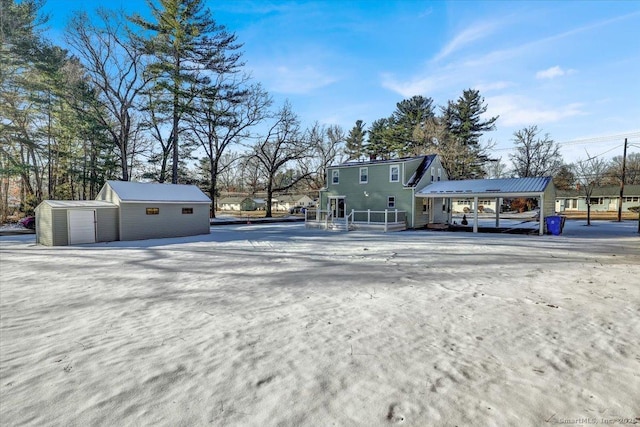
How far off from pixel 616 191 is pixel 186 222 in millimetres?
51302

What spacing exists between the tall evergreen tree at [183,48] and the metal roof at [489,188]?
20.2 metres

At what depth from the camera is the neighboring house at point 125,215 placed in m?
13.8

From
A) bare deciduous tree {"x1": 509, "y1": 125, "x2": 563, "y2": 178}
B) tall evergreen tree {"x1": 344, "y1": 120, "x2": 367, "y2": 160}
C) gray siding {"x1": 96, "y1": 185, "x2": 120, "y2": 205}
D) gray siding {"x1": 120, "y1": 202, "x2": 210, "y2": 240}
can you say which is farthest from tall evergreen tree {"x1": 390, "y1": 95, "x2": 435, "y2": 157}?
gray siding {"x1": 96, "y1": 185, "x2": 120, "y2": 205}

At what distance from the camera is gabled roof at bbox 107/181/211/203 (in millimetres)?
15694

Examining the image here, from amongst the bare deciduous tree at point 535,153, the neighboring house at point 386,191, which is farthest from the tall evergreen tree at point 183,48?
the bare deciduous tree at point 535,153

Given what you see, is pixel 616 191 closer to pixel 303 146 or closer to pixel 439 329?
pixel 303 146

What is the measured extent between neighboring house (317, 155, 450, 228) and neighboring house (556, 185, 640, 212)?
3291 centimetres

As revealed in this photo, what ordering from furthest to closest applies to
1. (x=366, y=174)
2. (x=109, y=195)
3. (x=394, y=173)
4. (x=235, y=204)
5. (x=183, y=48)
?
(x=235, y=204) → (x=183, y=48) → (x=366, y=174) → (x=394, y=173) → (x=109, y=195)

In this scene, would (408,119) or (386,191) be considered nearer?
(386,191)

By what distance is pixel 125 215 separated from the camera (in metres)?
15.4

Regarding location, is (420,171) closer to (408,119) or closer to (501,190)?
(501,190)

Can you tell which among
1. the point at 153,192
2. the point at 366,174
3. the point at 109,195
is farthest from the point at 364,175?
the point at 109,195

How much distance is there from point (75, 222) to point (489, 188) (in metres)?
21.2

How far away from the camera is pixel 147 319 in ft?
15.4
